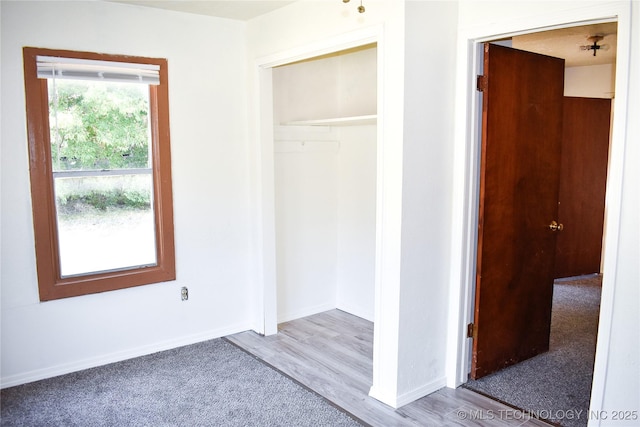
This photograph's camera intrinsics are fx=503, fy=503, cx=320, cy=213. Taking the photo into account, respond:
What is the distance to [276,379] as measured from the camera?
10.5ft

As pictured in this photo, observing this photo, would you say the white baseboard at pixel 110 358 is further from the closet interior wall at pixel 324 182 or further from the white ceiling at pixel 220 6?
the white ceiling at pixel 220 6

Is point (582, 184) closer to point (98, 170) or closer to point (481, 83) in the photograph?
point (481, 83)

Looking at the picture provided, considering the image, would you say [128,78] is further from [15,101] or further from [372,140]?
[372,140]

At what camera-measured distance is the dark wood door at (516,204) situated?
3029 mm

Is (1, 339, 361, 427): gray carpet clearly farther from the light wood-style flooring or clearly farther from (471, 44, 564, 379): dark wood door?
(471, 44, 564, 379): dark wood door

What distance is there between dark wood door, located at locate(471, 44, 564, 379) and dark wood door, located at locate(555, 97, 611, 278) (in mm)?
2430

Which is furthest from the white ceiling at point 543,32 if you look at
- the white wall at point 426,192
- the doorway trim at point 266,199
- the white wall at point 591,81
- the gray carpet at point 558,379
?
the gray carpet at point 558,379

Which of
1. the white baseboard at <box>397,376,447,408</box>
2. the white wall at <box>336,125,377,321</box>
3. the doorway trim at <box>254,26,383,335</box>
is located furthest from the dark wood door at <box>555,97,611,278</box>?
the doorway trim at <box>254,26,383,335</box>

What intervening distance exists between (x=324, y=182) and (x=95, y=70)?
78.5 inches

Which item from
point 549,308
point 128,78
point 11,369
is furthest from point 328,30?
point 11,369

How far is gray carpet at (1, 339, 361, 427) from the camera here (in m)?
2.73

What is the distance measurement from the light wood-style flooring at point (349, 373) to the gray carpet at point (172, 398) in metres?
0.13

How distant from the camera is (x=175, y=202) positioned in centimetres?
365

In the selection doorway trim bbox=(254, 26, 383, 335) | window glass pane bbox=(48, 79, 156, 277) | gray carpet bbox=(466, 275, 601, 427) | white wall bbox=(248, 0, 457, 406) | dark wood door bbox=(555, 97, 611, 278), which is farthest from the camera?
dark wood door bbox=(555, 97, 611, 278)
